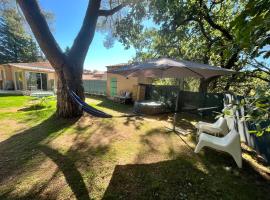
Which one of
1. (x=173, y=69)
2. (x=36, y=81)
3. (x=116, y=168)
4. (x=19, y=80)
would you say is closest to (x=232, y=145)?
(x=116, y=168)

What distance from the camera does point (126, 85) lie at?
11828 millimetres

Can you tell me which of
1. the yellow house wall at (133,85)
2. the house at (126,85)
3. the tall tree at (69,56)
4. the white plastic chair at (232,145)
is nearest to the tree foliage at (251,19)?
the white plastic chair at (232,145)

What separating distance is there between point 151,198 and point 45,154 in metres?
2.47

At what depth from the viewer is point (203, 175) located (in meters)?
2.83

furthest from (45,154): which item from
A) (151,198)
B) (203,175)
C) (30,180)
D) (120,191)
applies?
(203,175)

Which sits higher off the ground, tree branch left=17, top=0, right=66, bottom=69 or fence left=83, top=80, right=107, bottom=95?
tree branch left=17, top=0, right=66, bottom=69

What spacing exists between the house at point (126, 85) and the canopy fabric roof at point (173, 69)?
5.56 m

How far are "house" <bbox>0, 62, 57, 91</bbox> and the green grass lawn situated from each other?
11.6 meters

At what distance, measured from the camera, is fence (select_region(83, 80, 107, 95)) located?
1427 cm

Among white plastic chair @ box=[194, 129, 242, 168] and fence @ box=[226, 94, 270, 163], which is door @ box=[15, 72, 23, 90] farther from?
fence @ box=[226, 94, 270, 163]

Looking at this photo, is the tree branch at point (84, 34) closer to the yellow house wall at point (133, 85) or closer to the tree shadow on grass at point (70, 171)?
the tree shadow on grass at point (70, 171)

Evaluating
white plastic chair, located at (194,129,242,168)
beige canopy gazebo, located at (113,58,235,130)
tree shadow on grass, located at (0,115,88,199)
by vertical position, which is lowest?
tree shadow on grass, located at (0,115,88,199)

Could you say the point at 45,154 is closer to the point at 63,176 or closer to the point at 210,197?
the point at 63,176

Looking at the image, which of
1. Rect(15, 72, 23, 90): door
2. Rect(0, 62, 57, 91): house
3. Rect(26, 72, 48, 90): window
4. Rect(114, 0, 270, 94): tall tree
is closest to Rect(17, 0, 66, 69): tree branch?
Rect(114, 0, 270, 94): tall tree
